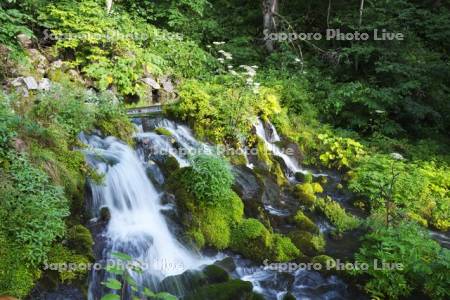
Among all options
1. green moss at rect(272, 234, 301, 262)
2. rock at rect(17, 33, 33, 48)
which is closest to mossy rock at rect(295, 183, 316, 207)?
green moss at rect(272, 234, 301, 262)

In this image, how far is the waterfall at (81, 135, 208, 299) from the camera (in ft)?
19.1

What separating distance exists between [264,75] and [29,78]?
783 cm

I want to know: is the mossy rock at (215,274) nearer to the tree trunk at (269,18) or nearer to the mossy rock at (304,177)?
the mossy rock at (304,177)

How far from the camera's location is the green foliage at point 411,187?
8961 mm

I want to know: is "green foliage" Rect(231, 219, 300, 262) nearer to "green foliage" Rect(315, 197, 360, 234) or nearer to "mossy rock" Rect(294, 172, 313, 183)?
"green foliage" Rect(315, 197, 360, 234)

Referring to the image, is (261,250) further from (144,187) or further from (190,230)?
(144,187)

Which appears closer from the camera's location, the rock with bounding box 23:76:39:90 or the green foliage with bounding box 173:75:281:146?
the rock with bounding box 23:76:39:90

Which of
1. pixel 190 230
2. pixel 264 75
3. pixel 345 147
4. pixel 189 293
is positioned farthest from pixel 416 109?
pixel 189 293

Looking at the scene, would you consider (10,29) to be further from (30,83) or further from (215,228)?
(215,228)

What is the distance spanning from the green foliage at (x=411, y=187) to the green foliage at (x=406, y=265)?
220cm

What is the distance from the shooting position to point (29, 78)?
811 centimetres

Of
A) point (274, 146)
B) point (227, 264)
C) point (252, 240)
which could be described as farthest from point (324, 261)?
point (274, 146)

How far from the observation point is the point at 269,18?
A: 51.6ft

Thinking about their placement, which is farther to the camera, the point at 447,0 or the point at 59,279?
the point at 447,0
